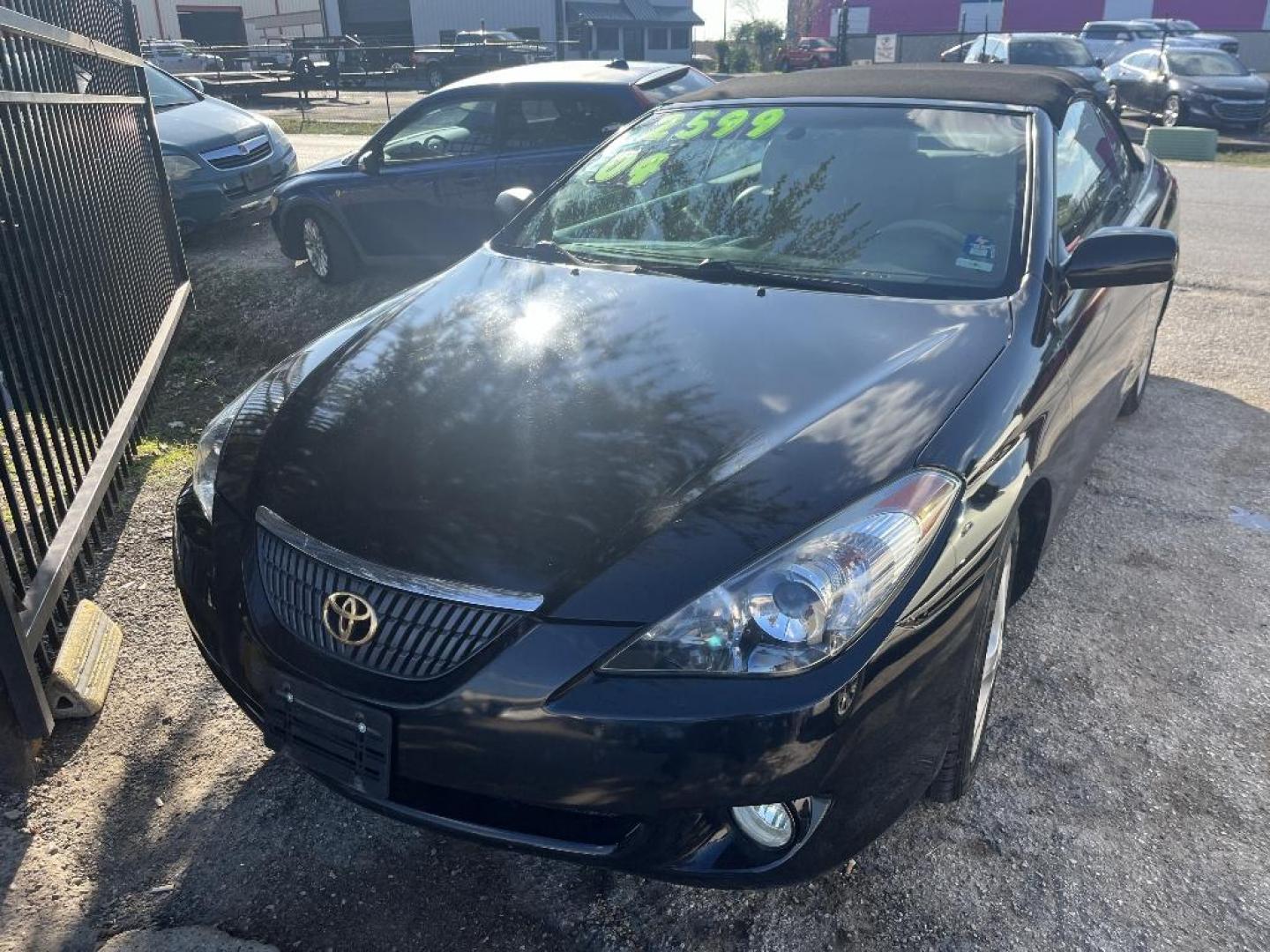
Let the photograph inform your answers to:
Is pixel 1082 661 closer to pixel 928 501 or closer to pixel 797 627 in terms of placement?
pixel 928 501

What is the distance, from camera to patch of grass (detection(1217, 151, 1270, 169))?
13.9m

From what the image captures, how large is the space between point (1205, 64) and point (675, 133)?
61.0 ft

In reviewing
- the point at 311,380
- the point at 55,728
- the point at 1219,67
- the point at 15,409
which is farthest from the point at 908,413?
the point at 1219,67

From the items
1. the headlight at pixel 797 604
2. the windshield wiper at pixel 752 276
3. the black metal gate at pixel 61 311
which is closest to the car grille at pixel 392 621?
the headlight at pixel 797 604

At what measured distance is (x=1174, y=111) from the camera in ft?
57.8

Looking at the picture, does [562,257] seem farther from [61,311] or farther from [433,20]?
[433,20]

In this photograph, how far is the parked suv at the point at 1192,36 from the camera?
77.4 ft

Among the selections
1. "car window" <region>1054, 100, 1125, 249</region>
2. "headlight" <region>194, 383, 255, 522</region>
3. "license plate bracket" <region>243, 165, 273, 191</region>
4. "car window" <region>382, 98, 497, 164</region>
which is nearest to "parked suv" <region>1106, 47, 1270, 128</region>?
"car window" <region>382, 98, 497, 164</region>

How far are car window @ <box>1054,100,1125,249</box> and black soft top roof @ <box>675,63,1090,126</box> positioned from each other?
96mm

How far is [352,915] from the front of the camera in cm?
215

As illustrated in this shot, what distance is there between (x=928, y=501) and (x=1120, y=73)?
20685 millimetres

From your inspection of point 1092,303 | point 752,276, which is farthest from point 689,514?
point 1092,303

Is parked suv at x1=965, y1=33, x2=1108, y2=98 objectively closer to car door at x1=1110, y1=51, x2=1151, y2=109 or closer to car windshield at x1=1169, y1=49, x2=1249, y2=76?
car door at x1=1110, y1=51, x2=1151, y2=109

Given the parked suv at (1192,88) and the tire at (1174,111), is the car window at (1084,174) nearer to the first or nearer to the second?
the parked suv at (1192,88)
